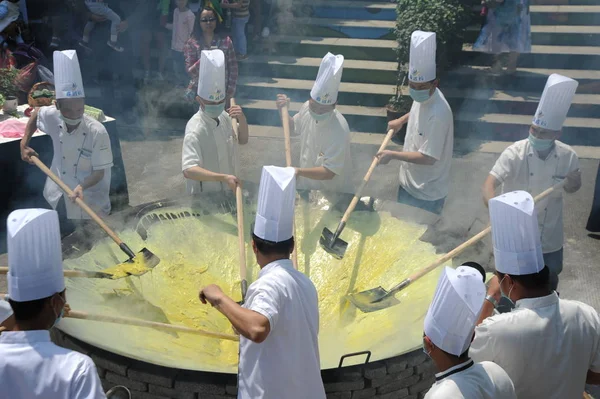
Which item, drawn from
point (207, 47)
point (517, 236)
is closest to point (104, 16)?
point (207, 47)

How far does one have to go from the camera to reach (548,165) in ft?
14.8

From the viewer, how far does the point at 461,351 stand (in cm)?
243

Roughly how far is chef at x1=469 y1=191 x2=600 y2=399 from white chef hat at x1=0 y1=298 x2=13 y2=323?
213cm

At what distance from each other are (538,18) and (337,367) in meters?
10.2

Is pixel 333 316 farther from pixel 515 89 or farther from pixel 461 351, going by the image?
pixel 515 89

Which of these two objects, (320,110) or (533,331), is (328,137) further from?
(533,331)

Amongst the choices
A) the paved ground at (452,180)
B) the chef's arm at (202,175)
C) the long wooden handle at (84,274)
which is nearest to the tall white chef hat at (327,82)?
the chef's arm at (202,175)

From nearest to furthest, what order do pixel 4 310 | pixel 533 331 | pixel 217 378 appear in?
pixel 533 331
pixel 4 310
pixel 217 378

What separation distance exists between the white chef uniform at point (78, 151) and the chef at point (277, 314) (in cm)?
252

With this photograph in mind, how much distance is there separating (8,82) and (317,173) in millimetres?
4795

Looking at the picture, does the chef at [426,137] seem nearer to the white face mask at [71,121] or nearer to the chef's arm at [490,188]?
the chef's arm at [490,188]

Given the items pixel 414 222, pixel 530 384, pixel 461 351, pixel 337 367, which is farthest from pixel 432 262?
pixel 461 351

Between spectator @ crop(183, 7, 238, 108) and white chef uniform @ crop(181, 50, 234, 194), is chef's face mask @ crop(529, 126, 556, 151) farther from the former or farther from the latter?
spectator @ crop(183, 7, 238, 108)

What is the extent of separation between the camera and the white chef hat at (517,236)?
9.19 feet
